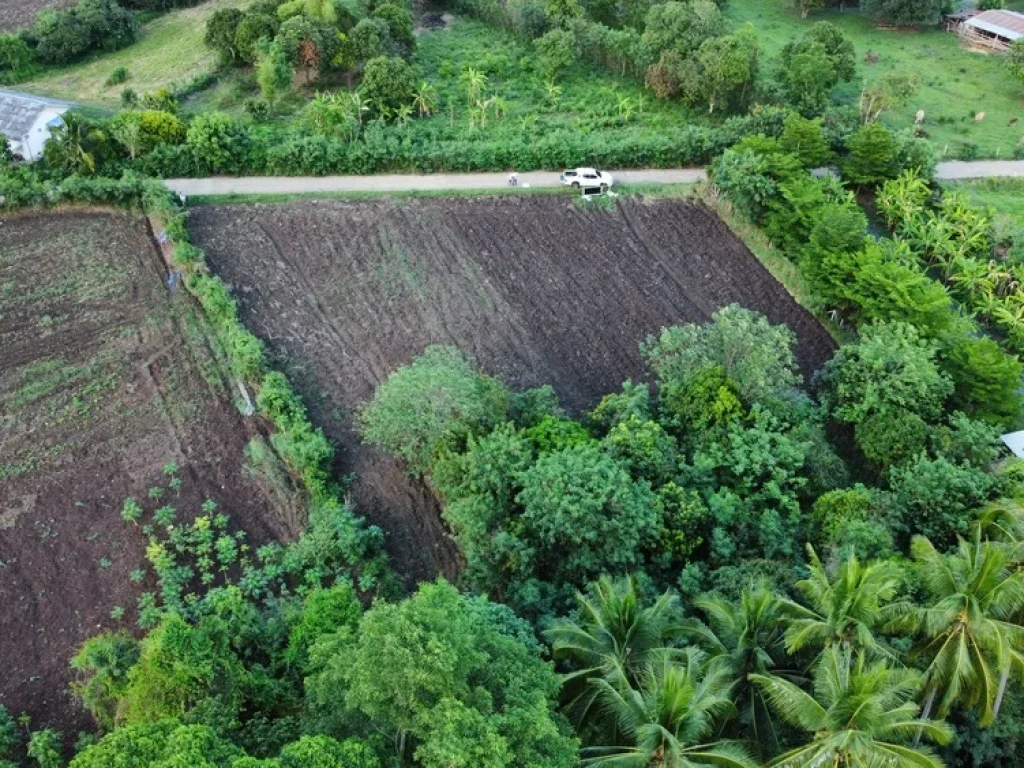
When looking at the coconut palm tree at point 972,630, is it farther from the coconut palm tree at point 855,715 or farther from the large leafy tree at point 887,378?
Result: the large leafy tree at point 887,378

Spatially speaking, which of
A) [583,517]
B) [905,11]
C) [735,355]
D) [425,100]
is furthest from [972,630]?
[905,11]

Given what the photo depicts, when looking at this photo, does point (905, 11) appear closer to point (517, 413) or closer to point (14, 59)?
point (517, 413)

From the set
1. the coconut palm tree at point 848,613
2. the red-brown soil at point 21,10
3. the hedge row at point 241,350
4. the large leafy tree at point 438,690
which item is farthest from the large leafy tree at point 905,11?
the large leafy tree at point 438,690

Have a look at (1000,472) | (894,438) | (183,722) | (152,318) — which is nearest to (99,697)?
(183,722)

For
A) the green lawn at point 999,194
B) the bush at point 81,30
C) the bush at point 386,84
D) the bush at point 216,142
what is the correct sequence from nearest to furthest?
the bush at point 216,142, the green lawn at point 999,194, the bush at point 386,84, the bush at point 81,30

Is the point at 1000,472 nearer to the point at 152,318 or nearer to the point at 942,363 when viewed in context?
the point at 942,363

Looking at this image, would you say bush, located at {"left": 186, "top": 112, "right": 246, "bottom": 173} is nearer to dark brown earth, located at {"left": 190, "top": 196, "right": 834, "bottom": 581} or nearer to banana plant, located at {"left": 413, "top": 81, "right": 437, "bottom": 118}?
dark brown earth, located at {"left": 190, "top": 196, "right": 834, "bottom": 581}

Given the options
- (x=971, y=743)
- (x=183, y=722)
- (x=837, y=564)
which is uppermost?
(x=183, y=722)
